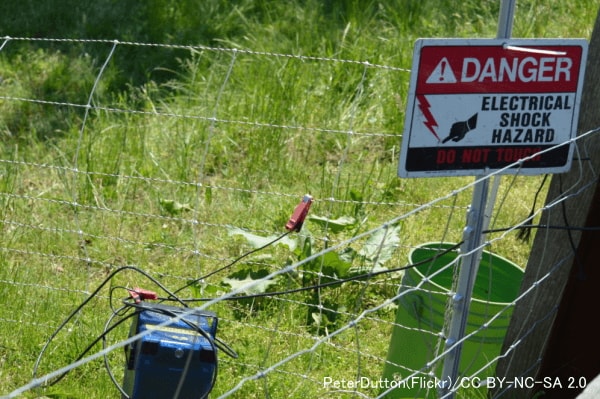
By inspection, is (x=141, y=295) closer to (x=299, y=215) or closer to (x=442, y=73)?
(x=299, y=215)

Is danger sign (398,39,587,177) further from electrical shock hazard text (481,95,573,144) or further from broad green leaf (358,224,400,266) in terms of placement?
broad green leaf (358,224,400,266)

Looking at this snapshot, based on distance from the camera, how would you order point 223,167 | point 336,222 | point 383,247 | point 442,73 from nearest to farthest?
point 442,73 < point 383,247 < point 336,222 < point 223,167

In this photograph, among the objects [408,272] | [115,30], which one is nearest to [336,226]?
[408,272]

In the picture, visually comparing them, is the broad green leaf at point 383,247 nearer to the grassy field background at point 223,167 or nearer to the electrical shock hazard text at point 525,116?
the grassy field background at point 223,167

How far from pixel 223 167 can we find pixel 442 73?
9.63 ft

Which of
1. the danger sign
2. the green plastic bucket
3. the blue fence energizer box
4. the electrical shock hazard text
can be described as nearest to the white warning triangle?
the danger sign

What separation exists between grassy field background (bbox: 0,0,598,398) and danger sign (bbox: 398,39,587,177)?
1.56 feet

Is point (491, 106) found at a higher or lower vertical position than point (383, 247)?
higher

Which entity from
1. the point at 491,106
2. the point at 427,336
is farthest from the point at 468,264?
the point at 427,336

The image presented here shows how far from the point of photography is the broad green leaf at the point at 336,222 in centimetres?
426

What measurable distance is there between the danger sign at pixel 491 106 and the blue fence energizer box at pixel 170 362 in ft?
2.65

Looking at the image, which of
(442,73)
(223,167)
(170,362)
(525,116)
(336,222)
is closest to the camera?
(442,73)

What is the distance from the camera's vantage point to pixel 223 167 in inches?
211

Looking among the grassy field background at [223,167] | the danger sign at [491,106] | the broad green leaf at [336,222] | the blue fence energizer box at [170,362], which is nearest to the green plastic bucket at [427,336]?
the grassy field background at [223,167]
